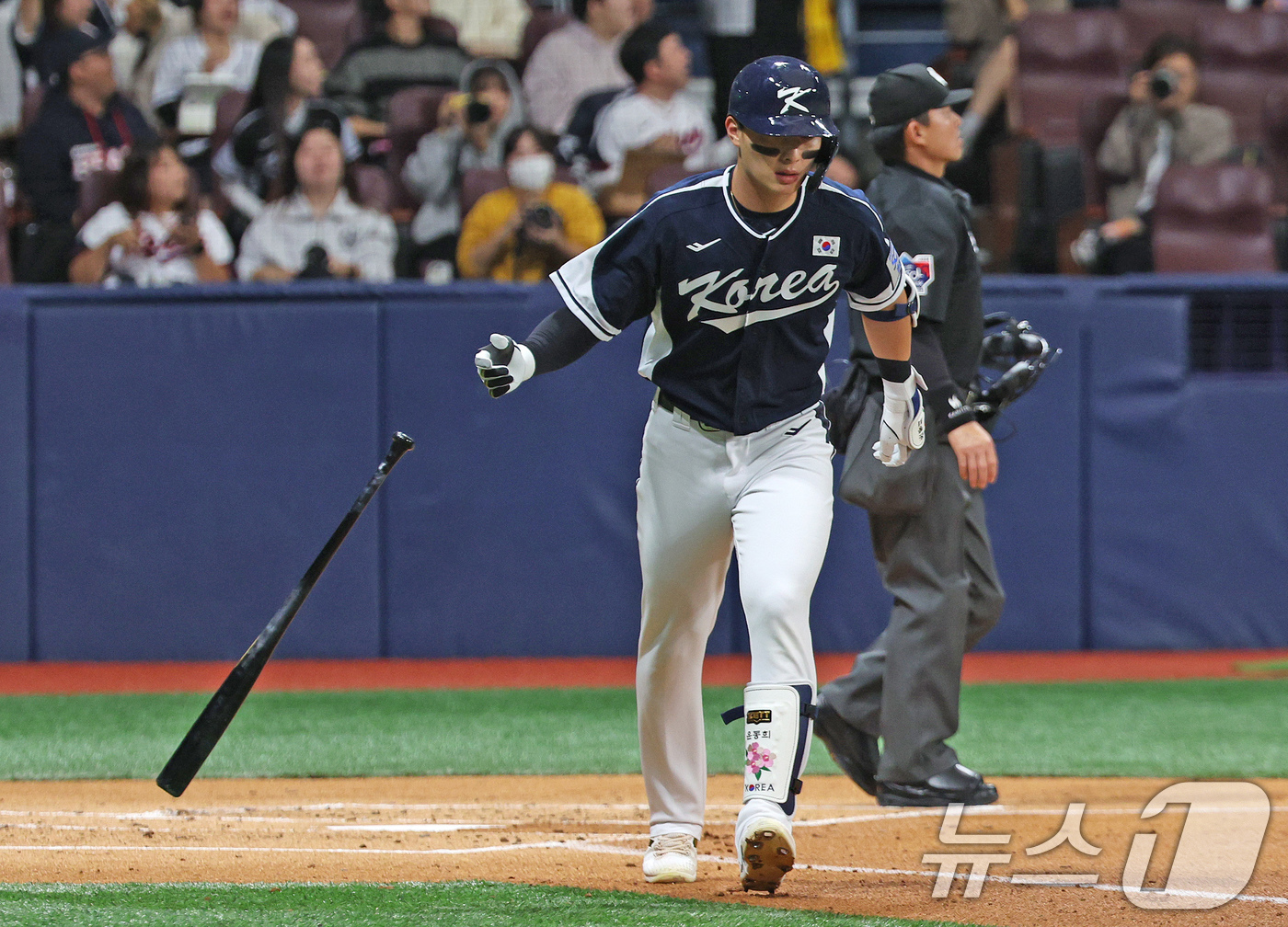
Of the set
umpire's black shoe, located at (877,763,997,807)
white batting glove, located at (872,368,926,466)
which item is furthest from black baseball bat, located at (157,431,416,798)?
umpire's black shoe, located at (877,763,997,807)

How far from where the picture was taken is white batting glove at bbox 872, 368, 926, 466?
4.12 m

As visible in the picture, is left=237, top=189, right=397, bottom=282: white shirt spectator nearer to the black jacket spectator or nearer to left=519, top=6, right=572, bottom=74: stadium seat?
the black jacket spectator

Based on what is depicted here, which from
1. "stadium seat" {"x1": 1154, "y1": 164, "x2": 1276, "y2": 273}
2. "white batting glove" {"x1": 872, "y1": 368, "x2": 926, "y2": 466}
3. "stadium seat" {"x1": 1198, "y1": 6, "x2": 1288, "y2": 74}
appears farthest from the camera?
"stadium seat" {"x1": 1198, "y1": 6, "x2": 1288, "y2": 74}

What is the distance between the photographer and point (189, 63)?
1048 centimetres

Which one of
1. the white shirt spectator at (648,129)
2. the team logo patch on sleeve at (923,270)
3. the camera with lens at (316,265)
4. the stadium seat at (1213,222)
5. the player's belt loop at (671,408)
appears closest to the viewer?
the player's belt loop at (671,408)

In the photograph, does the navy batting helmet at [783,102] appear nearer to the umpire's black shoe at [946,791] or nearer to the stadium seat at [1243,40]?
the umpire's black shoe at [946,791]

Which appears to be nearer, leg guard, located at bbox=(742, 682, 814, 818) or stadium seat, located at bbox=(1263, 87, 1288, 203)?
leg guard, located at bbox=(742, 682, 814, 818)

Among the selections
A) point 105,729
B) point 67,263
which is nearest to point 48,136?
point 67,263

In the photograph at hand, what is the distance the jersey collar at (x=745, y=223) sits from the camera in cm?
371

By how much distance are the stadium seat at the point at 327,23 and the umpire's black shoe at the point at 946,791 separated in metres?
7.79

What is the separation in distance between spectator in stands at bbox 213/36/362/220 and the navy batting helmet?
5854 millimetres

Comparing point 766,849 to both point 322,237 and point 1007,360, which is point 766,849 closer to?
point 1007,360

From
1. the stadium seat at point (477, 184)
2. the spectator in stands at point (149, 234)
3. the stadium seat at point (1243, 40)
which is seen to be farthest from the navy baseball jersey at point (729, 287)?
the stadium seat at point (1243, 40)

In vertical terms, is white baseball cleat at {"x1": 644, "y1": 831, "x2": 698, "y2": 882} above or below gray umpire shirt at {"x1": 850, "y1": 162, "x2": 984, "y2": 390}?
below
